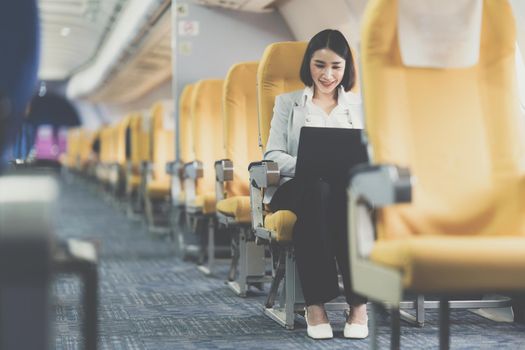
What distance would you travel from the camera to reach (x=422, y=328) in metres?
3.94

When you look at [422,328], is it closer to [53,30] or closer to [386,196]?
[386,196]

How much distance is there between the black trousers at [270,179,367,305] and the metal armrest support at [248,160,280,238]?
11.6 inches

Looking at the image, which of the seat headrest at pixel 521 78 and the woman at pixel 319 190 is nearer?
the woman at pixel 319 190

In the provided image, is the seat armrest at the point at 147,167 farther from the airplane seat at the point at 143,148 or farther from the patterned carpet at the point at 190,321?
the patterned carpet at the point at 190,321

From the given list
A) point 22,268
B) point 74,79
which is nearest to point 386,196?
point 22,268

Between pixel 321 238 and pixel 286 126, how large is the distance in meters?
0.74

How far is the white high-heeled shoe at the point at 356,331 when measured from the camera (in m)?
3.68

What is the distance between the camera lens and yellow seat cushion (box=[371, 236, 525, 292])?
217 cm

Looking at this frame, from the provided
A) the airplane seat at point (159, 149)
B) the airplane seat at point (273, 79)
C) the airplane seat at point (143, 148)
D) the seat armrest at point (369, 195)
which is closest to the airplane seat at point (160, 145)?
the airplane seat at point (159, 149)

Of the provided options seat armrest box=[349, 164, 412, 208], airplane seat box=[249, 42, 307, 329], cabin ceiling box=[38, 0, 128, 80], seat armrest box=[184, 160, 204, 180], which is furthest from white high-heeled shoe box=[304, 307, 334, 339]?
cabin ceiling box=[38, 0, 128, 80]

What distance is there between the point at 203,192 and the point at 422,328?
8.43ft

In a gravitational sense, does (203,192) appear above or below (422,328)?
above

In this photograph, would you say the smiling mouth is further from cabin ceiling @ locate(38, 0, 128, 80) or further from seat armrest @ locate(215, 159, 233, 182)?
cabin ceiling @ locate(38, 0, 128, 80)

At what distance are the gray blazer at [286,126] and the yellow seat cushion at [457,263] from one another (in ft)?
5.46
